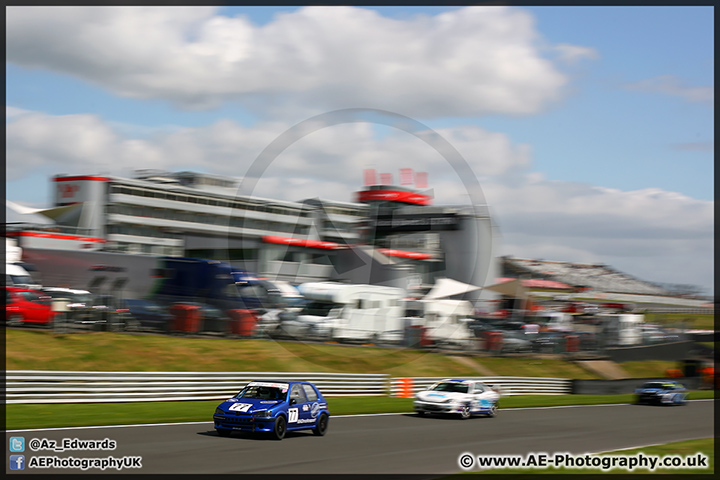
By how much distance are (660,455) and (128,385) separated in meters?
13.6

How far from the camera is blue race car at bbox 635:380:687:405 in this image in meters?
28.1

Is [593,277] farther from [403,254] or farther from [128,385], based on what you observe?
[128,385]

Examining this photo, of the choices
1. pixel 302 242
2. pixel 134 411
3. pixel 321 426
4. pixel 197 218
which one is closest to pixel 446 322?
pixel 302 242

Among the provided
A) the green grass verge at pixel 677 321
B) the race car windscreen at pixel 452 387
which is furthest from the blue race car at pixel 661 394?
the green grass verge at pixel 677 321

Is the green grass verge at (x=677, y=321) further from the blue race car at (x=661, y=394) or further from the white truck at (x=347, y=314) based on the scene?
the white truck at (x=347, y=314)

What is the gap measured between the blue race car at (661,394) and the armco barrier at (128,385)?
12623 mm

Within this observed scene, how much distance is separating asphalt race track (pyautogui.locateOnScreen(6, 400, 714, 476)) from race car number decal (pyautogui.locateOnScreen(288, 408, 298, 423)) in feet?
1.24

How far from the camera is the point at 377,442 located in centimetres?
1396

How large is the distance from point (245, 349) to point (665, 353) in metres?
27.5

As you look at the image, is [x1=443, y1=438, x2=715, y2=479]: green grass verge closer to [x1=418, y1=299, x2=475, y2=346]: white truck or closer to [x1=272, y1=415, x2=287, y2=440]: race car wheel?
[x1=272, y1=415, x2=287, y2=440]: race car wheel

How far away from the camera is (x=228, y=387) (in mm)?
22172

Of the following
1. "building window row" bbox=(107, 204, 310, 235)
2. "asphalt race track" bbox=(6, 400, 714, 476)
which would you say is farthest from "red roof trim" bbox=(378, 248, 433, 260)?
"asphalt race track" bbox=(6, 400, 714, 476)

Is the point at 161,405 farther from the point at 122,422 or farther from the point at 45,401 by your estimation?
the point at 122,422

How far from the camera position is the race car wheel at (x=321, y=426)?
14.8 meters
